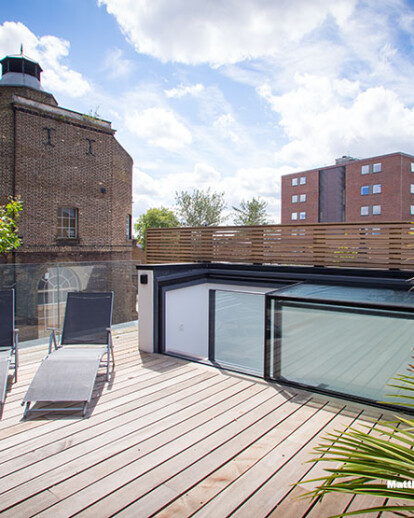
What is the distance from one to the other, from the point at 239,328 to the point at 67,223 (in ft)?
35.6

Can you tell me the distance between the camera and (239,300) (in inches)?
275

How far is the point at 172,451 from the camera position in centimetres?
260

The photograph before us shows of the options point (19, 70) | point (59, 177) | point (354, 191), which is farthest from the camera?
point (354, 191)

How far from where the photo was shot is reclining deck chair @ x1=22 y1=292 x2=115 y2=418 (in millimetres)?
3316

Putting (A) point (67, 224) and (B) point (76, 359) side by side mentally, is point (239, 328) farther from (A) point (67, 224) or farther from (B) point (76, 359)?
(A) point (67, 224)

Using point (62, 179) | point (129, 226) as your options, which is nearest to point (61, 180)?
point (62, 179)

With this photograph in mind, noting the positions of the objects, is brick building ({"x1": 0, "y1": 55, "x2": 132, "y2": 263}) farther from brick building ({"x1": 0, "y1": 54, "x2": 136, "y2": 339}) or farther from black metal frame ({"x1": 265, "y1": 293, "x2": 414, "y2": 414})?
black metal frame ({"x1": 265, "y1": 293, "x2": 414, "y2": 414})

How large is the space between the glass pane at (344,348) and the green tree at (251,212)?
31.2m

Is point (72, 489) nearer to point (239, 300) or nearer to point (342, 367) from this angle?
point (342, 367)

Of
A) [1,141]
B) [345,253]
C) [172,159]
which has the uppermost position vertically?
[172,159]

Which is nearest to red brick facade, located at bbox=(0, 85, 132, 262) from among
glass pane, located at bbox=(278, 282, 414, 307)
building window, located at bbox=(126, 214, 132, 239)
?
building window, located at bbox=(126, 214, 132, 239)

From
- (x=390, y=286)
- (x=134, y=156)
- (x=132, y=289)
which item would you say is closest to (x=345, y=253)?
(x=390, y=286)

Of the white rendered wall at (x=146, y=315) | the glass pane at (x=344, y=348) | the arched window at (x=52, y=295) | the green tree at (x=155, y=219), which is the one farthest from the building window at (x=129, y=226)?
the green tree at (x=155, y=219)

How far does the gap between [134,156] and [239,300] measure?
14.5 m
